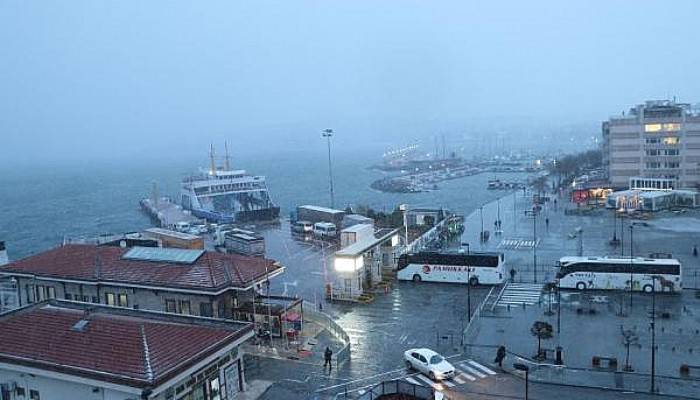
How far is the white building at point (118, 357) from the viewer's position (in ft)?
35.2

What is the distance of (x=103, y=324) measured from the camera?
12.3 meters

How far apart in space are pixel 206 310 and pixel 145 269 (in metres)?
2.79

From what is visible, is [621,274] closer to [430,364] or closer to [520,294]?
[520,294]

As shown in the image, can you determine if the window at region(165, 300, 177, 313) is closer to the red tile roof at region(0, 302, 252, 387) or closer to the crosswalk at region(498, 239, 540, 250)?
the red tile roof at region(0, 302, 252, 387)

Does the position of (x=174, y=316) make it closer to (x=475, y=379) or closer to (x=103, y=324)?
(x=103, y=324)

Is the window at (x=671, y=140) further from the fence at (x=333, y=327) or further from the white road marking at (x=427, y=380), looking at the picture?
the white road marking at (x=427, y=380)

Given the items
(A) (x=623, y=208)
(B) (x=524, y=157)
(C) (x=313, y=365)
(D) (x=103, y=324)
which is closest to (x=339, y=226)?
(A) (x=623, y=208)

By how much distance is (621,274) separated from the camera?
2062 centimetres

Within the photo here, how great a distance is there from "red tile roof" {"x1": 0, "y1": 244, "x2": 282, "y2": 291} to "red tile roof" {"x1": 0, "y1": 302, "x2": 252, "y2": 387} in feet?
11.7

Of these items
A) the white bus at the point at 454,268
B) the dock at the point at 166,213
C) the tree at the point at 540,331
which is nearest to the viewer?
the tree at the point at 540,331

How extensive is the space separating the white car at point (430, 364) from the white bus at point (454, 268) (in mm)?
7542

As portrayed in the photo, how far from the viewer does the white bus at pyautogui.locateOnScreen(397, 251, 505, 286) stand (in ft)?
72.3

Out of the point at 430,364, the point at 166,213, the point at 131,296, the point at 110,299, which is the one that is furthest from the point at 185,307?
the point at 166,213

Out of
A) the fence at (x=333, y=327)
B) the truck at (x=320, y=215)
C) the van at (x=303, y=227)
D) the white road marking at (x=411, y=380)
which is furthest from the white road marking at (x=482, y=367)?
the truck at (x=320, y=215)
